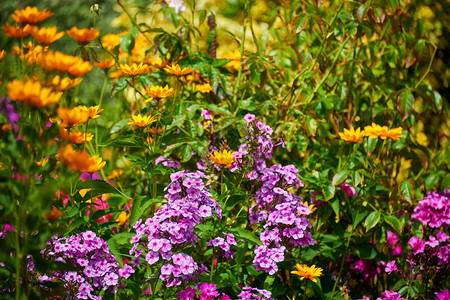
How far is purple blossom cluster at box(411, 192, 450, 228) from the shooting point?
2086 mm

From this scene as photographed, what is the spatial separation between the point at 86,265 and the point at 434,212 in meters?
1.46

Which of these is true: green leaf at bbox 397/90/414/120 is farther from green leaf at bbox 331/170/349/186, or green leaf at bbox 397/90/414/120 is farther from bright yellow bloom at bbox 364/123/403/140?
green leaf at bbox 331/170/349/186

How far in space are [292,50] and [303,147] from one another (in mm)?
678

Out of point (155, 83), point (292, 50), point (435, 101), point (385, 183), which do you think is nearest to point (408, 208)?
point (385, 183)

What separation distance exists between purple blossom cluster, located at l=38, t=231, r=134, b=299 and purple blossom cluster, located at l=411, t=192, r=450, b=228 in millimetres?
1286

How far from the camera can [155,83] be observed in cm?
231

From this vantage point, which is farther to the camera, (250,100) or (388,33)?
(388,33)

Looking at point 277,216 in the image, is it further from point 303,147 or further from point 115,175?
point 115,175

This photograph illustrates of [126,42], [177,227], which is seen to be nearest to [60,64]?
[177,227]

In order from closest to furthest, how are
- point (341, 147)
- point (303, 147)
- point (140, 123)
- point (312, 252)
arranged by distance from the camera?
point (140, 123) → point (312, 252) → point (303, 147) → point (341, 147)

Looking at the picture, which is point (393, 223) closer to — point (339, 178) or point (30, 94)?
point (339, 178)

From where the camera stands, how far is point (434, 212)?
6.91 ft

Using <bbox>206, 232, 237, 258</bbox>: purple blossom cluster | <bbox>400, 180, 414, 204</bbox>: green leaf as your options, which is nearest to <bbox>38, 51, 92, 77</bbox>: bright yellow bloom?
<bbox>206, 232, 237, 258</bbox>: purple blossom cluster

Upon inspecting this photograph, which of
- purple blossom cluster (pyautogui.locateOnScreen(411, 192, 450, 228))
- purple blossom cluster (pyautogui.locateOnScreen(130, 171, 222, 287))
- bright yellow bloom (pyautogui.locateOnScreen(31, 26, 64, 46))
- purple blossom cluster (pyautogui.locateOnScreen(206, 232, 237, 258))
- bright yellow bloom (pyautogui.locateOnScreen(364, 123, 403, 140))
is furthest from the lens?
purple blossom cluster (pyautogui.locateOnScreen(411, 192, 450, 228))
